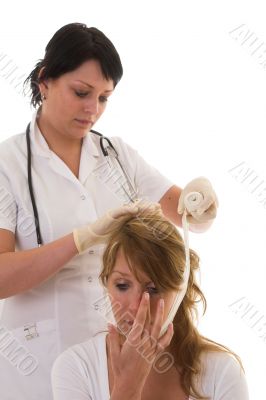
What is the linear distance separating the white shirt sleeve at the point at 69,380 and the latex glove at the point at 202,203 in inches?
20.9

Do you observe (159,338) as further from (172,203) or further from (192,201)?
(172,203)

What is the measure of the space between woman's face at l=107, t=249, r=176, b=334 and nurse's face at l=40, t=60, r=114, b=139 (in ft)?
1.51

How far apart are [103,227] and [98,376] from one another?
1.37ft

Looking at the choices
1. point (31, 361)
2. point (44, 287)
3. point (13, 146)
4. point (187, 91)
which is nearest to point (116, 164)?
point (13, 146)

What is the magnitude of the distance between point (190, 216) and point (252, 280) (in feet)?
3.83

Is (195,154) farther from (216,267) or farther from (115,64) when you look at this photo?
(115,64)

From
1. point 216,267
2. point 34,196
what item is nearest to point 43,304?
point 34,196

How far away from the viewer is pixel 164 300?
188cm

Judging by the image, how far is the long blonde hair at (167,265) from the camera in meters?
1.88

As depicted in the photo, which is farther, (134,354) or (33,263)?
(33,263)

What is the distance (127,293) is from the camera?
186 cm

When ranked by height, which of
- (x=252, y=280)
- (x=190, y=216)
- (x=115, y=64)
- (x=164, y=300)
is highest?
(x=115, y=64)

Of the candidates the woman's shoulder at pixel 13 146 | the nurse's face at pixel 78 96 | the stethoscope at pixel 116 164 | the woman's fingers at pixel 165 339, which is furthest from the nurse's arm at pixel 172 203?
the woman's fingers at pixel 165 339

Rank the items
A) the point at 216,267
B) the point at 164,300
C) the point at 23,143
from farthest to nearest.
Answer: the point at 216,267 < the point at 23,143 < the point at 164,300
